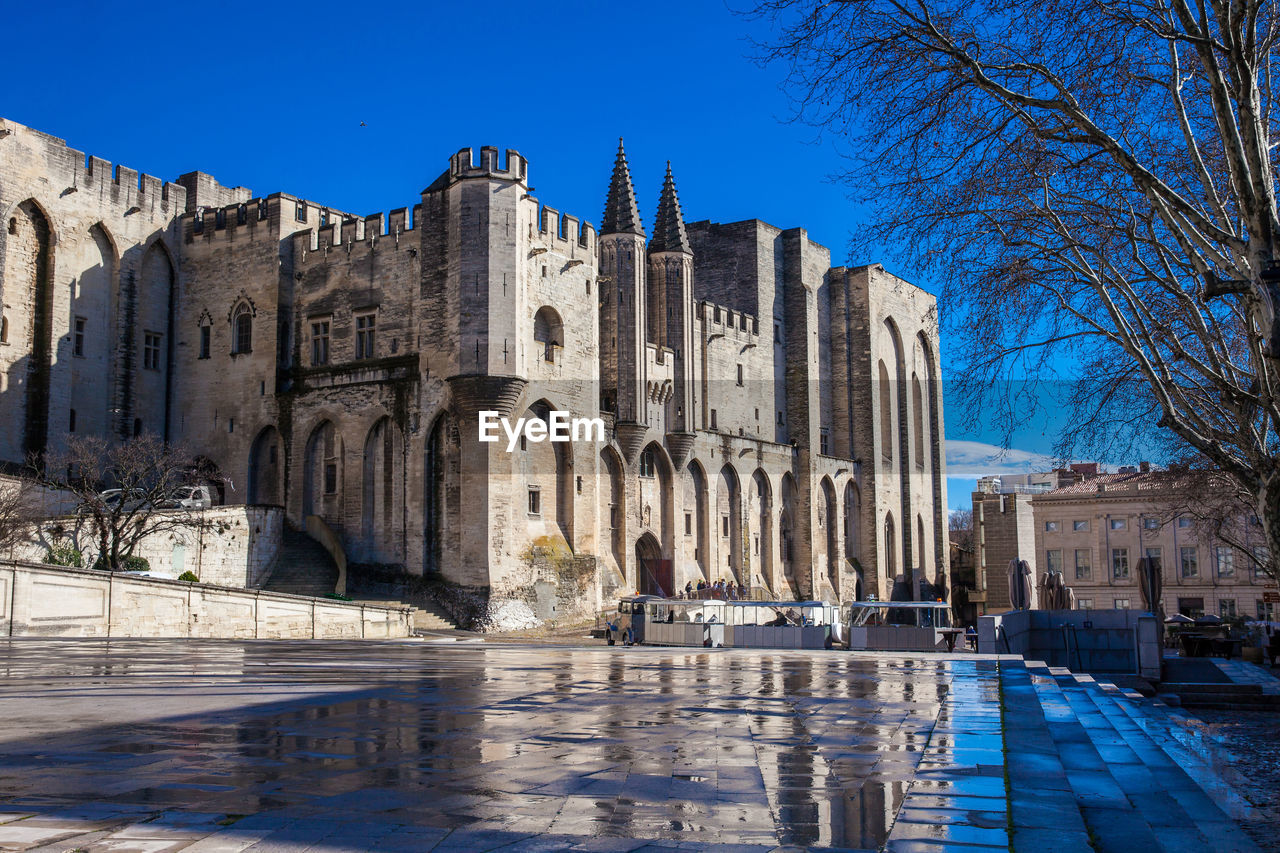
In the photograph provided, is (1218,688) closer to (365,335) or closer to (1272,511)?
(1272,511)

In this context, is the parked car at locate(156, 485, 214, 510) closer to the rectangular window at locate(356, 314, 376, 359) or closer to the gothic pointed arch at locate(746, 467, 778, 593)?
the rectangular window at locate(356, 314, 376, 359)

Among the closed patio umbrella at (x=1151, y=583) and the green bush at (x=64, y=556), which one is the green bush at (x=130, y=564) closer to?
the green bush at (x=64, y=556)

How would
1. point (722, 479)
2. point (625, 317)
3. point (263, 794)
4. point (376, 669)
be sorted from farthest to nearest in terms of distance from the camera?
point (722, 479)
point (625, 317)
point (376, 669)
point (263, 794)

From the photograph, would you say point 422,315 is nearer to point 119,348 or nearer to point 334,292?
point 334,292

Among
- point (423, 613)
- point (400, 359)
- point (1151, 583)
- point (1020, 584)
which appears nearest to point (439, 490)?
point (423, 613)

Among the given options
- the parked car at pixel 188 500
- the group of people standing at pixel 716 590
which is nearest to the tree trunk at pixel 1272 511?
the parked car at pixel 188 500

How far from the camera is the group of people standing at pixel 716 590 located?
41.4 metres

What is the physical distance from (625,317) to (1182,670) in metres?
20.6

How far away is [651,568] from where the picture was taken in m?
42.1

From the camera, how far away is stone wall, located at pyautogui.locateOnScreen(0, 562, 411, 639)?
2017cm

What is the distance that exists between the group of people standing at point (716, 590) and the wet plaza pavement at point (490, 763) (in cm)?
2857

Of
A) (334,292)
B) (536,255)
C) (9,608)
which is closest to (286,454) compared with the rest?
(334,292)

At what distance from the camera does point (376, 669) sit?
14.5 meters

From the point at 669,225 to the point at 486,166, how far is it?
9.87 metres
